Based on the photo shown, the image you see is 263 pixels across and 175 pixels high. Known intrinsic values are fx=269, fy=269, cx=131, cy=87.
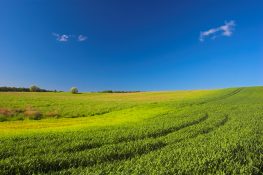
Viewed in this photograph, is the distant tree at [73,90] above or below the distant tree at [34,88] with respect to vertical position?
below

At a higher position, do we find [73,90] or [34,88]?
[34,88]

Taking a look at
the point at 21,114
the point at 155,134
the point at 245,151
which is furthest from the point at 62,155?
the point at 21,114

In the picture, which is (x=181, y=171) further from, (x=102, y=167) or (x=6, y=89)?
(x=6, y=89)

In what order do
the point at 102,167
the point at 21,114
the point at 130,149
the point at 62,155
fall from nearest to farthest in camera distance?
1. the point at 102,167
2. the point at 62,155
3. the point at 130,149
4. the point at 21,114

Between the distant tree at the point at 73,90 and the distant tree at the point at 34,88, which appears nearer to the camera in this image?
the distant tree at the point at 73,90

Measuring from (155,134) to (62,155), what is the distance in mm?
6733

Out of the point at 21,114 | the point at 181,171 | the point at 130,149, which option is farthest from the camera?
the point at 21,114

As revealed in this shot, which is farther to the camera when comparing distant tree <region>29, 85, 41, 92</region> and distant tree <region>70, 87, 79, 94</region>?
distant tree <region>29, 85, 41, 92</region>

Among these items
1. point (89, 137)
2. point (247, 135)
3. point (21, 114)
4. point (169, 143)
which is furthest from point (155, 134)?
point (21, 114)

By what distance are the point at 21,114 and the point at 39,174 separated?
24069 millimetres

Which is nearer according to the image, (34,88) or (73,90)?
(73,90)

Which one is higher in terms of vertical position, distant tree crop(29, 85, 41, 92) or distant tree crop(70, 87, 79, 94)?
distant tree crop(29, 85, 41, 92)

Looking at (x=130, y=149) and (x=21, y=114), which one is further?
(x=21, y=114)

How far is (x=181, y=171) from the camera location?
9398 mm
